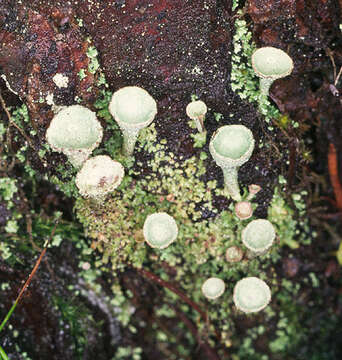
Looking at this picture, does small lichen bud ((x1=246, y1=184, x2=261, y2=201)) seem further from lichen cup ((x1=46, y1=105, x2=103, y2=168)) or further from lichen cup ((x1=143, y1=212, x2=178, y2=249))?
lichen cup ((x1=46, y1=105, x2=103, y2=168))

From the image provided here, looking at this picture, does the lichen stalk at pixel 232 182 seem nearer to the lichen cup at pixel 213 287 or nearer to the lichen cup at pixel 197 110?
the lichen cup at pixel 197 110

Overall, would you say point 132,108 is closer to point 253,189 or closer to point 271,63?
point 271,63

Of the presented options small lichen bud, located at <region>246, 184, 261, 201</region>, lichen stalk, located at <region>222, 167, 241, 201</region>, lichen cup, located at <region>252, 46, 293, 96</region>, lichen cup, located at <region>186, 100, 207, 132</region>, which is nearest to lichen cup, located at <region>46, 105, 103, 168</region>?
lichen cup, located at <region>186, 100, 207, 132</region>

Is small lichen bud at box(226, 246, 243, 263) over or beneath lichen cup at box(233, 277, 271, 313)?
over

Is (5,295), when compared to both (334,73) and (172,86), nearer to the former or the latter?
(172,86)

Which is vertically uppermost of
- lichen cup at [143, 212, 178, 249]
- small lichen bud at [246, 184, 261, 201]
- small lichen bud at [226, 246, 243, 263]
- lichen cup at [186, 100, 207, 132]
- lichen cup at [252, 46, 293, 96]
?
lichen cup at [252, 46, 293, 96]

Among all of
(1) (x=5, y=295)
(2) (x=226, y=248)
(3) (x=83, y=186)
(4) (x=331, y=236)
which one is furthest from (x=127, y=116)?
(4) (x=331, y=236)

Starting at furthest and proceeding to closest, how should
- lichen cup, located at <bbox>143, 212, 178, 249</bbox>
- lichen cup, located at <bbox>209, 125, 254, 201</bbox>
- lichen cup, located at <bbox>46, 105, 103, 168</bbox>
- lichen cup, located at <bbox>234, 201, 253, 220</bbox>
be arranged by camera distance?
lichen cup, located at <bbox>234, 201, 253, 220</bbox> → lichen cup, located at <bbox>143, 212, 178, 249</bbox> → lichen cup, located at <bbox>209, 125, 254, 201</bbox> → lichen cup, located at <bbox>46, 105, 103, 168</bbox>

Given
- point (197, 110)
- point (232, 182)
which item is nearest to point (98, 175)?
point (197, 110)
